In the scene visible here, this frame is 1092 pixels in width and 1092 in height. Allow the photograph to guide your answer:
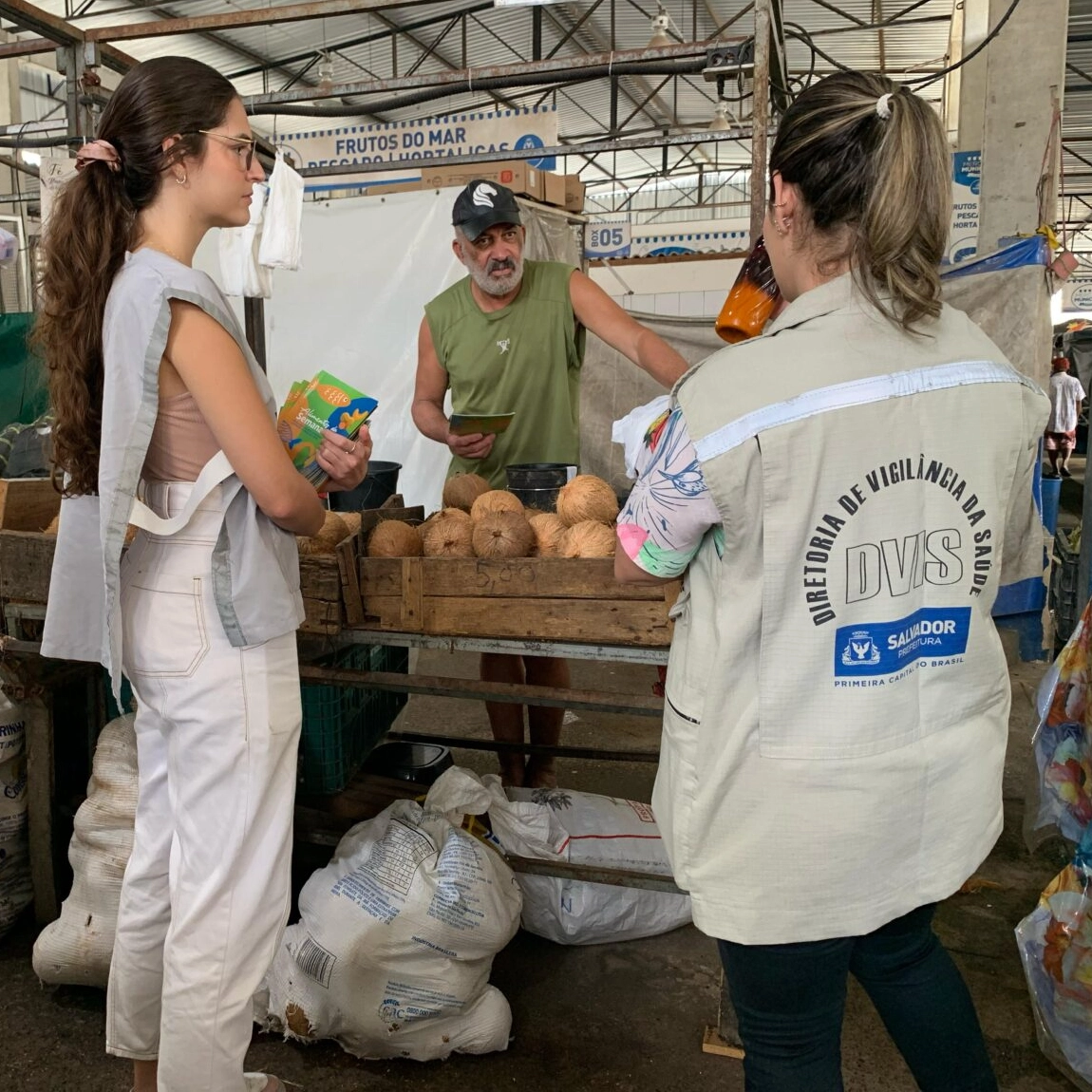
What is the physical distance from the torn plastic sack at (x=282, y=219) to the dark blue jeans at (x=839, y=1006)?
3.06 metres

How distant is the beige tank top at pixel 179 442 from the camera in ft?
4.93

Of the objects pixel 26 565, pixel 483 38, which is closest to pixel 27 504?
pixel 26 565

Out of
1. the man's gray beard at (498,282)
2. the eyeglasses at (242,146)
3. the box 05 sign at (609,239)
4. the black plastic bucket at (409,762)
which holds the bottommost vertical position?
the black plastic bucket at (409,762)

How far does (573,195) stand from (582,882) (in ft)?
16.1

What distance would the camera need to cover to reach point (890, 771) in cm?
123

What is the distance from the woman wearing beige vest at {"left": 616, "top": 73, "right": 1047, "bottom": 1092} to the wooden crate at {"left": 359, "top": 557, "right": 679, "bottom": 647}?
0.66 m

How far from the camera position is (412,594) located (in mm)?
2121

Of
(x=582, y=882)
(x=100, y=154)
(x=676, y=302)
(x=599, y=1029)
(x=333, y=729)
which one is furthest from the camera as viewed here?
(x=676, y=302)

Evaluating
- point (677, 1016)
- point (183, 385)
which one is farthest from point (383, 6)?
point (677, 1016)

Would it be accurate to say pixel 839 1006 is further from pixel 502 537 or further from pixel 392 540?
pixel 392 540

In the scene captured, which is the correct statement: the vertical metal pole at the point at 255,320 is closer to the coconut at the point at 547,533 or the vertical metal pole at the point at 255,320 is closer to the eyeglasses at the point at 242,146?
the coconut at the point at 547,533

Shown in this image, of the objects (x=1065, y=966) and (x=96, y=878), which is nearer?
(x=1065, y=966)

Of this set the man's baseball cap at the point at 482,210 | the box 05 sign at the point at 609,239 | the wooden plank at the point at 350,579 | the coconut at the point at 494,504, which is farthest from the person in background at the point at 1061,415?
the wooden plank at the point at 350,579

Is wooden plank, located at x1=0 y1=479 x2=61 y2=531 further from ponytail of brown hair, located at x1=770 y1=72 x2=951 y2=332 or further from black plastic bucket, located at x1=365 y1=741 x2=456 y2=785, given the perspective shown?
ponytail of brown hair, located at x1=770 y1=72 x2=951 y2=332
